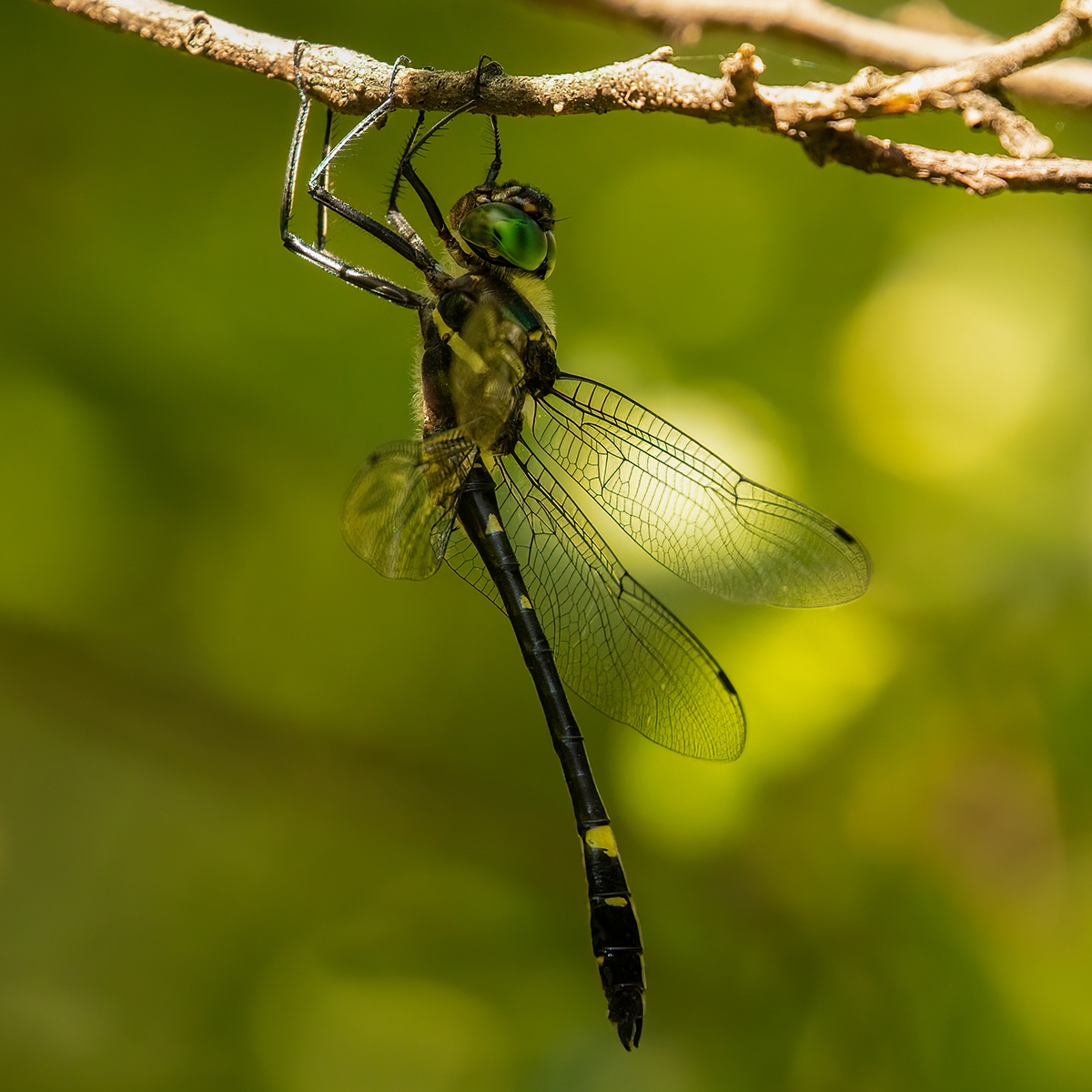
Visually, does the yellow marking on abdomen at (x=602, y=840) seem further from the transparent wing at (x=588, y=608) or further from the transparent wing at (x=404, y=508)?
the transparent wing at (x=404, y=508)

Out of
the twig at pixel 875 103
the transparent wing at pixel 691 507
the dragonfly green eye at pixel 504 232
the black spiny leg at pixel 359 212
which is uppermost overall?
the twig at pixel 875 103

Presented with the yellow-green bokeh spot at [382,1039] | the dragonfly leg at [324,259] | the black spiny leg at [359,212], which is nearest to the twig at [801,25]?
the black spiny leg at [359,212]

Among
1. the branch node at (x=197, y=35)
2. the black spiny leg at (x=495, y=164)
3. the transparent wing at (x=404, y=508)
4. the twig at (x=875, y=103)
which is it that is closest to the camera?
the twig at (x=875, y=103)

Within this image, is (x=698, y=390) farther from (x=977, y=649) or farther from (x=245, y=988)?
(x=245, y=988)

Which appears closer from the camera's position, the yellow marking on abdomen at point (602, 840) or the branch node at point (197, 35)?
the branch node at point (197, 35)

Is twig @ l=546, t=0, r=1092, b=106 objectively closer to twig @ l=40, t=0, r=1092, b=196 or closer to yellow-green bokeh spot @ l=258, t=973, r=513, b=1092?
twig @ l=40, t=0, r=1092, b=196

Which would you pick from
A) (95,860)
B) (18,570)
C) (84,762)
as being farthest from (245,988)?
(18,570)
